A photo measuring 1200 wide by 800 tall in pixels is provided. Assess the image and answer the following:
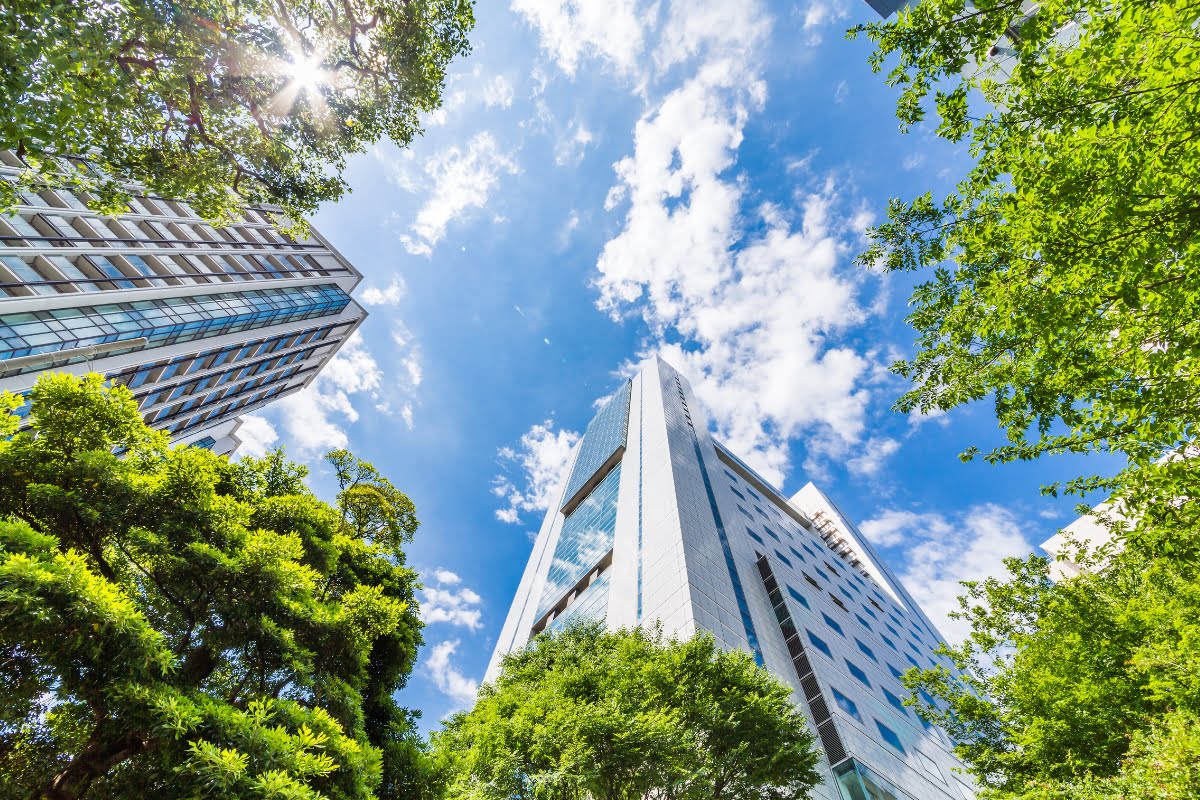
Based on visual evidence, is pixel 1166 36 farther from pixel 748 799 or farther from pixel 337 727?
pixel 748 799

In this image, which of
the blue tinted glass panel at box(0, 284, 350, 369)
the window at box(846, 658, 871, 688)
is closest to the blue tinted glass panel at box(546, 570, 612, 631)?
the window at box(846, 658, 871, 688)

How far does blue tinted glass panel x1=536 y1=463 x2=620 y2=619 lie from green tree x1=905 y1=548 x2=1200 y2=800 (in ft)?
74.0

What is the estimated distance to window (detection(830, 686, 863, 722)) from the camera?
72.3 ft

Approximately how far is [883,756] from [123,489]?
28.5m

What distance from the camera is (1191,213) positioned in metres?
5.74

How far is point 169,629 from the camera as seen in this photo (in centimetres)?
750

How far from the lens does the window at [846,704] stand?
2205 centimetres

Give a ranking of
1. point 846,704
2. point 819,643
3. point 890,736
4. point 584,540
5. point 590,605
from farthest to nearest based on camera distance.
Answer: point 584,540
point 590,605
point 819,643
point 890,736
point 846,704

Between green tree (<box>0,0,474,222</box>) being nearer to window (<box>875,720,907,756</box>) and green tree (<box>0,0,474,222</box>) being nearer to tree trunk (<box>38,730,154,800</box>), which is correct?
tree trunk (<box>38,730,154,800</box>)

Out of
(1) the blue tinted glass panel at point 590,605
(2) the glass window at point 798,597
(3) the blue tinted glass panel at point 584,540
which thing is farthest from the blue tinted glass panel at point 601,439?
(2) the glass window at point 798,597

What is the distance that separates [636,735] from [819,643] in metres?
20.8

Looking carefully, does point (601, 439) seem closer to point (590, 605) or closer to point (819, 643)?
point (590, 605)

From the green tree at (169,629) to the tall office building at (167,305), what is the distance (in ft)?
25.2

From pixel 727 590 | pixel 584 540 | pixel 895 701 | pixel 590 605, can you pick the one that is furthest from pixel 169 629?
pixel 895 701
